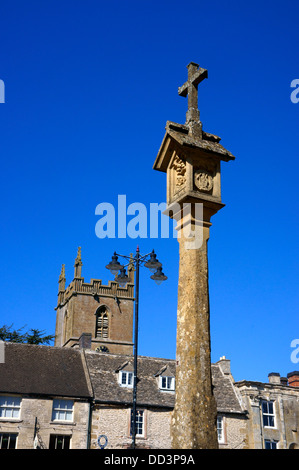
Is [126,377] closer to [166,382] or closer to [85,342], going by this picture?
[166,382]

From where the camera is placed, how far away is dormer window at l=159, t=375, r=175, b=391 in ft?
105

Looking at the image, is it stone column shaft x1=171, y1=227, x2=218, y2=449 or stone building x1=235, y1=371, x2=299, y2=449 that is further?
stone building x1=235, y1=371, x2=299, y2=449

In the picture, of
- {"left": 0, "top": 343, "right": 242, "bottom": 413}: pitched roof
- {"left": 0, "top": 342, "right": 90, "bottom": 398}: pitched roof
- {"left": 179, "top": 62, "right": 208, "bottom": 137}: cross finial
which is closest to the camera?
{"left": 179, "top": 62, "right": 208, "bottom": 137}: cross finial

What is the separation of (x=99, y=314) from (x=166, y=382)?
30.3m

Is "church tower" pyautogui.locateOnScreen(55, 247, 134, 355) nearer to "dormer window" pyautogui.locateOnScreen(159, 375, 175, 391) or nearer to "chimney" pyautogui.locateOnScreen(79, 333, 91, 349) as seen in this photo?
"chimney" pyautogui.locateOnScreen(79, 333, 91, 349)

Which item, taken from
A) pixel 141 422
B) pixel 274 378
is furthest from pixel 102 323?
pixel 141 422

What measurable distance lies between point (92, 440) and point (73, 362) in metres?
5.13

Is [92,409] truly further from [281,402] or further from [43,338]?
[43,338]

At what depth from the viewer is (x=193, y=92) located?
28.5 feet

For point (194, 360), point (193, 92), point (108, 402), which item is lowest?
point (194, 360)

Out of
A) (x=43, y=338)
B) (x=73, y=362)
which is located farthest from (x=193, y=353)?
(x=43, y=338)

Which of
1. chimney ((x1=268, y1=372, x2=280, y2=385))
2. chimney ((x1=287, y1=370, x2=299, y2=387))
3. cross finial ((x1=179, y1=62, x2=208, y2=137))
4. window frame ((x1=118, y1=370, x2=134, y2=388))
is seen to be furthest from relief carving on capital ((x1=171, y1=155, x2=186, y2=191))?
chimney ((x1=287, y1=370, x2=299, y2=387))

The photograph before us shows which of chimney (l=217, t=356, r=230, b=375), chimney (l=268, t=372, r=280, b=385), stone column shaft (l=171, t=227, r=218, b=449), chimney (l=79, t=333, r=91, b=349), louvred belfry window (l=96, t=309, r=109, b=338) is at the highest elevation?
louvred belfry window (l=96, t=309, r=109, b=338)
